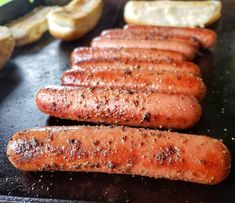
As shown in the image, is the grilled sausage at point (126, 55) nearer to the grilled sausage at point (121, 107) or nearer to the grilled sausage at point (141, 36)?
the grilled sausage at point (141, 36)

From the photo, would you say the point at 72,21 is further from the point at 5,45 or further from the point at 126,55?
the point at 126,55

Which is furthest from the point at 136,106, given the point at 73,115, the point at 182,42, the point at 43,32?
the point at 43,32

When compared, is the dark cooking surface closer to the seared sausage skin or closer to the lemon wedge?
the seared sausage skin

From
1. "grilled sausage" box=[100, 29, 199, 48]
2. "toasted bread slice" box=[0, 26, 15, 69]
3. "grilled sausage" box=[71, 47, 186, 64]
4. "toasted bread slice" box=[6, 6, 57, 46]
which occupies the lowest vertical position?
"grilled sausage" box=[100, 29, 199, 48]

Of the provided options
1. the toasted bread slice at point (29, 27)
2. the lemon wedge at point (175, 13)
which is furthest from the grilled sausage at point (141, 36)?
the toasted bread slice at point (29, 27)

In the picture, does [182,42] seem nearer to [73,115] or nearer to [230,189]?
[73,115]

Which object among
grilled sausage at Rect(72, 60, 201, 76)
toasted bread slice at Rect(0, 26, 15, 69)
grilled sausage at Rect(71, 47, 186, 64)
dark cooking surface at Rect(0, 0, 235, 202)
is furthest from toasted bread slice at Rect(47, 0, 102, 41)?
grilled sausage at Rect(72, 60, 201, 76)

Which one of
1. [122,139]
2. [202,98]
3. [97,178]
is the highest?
[122,139]
